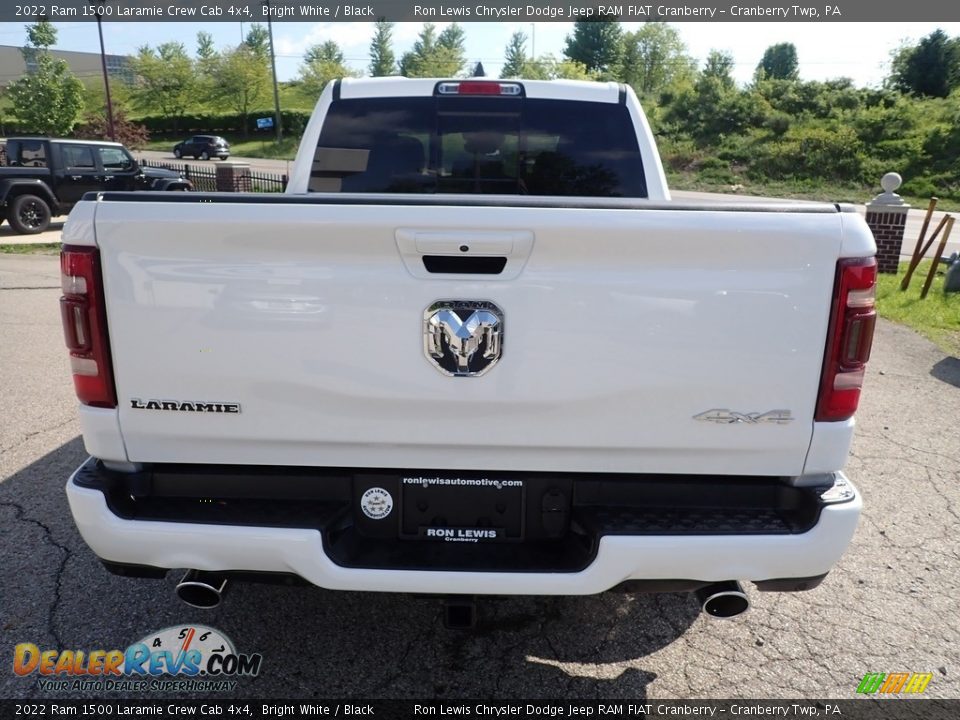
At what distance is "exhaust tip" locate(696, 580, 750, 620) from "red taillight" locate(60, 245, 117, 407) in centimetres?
193

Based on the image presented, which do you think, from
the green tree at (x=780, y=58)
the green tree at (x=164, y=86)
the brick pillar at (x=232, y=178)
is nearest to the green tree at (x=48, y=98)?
the green tree at (x=164, y=86)

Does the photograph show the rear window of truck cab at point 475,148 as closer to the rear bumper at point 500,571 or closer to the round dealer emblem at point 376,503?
the round dealer emblem at point 376,503

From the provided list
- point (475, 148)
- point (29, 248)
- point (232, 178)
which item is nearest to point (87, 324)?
point (475, 148)

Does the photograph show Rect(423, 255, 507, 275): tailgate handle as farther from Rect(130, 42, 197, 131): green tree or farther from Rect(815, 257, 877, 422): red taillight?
Rect(130, 42, 197, 131): green tree

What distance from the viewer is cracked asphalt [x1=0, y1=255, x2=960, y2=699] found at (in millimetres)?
2689

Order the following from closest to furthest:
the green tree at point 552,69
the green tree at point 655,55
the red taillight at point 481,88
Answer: the red taillight at point 481,88 → the green tree at point 552,69 → the green tree at point 655,55

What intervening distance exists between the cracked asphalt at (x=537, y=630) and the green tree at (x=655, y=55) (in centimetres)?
8720

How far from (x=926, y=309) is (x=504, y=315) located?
9.74 m

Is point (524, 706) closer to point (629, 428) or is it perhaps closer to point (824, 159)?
point (629, 428)

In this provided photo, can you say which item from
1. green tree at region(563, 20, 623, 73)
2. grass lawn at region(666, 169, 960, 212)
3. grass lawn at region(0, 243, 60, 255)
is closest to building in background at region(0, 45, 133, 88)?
green tree at region(563, 20, 623, 73)

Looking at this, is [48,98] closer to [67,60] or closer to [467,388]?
[67,60]

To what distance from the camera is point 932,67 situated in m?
56.0

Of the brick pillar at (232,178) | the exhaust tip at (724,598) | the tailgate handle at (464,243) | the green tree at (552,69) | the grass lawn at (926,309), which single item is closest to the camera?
the tailgate handle at (464,243)

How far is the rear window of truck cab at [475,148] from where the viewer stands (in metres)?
3.77
